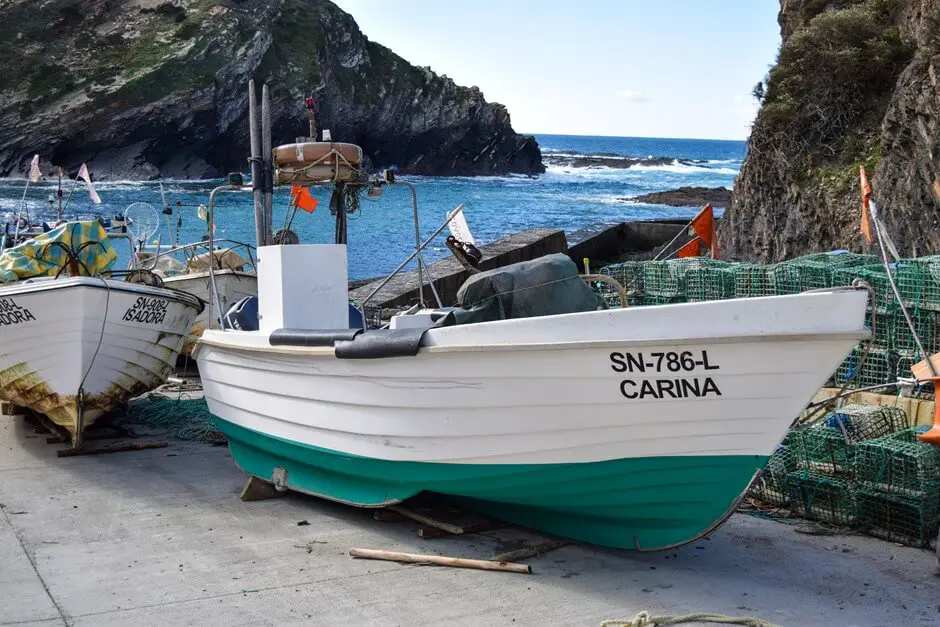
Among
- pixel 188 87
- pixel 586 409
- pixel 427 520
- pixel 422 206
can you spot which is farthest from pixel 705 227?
pixel 188 87

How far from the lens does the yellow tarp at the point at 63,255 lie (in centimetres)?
876

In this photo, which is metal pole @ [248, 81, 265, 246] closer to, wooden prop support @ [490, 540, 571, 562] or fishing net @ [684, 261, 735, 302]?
wooden prop support @ [490, 540, 571, 562]

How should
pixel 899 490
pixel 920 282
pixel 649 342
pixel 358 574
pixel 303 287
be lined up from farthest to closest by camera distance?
pixel 920 282 → pixel 303 287 → pixel 899 490 → pixel 358 574 → pixel 649 342

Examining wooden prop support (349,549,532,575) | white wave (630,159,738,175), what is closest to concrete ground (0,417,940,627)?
wooden prop support (349,549,532,575)

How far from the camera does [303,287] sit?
21.7 feet

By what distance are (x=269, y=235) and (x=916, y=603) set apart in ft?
15.6

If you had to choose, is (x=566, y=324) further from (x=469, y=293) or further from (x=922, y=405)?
(x=922, y=405)

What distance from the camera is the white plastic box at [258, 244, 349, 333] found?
654 centimetres

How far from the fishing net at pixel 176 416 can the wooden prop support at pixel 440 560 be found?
3.37 metres

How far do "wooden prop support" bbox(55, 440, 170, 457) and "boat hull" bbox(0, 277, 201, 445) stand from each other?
11cm

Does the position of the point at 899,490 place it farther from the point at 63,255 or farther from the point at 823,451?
the point at 63,255

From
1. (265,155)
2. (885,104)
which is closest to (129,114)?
(885,104)

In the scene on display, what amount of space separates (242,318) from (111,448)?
164 centimetres

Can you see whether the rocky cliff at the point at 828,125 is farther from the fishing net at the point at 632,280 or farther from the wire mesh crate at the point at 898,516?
the wire mesh crate at the point at 898,516
